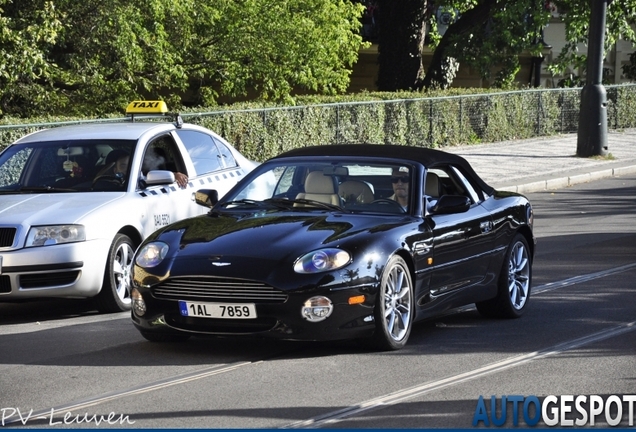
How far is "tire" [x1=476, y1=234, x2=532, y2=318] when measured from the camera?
32.0 feet

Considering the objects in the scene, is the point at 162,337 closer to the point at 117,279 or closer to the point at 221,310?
the point at 221,310

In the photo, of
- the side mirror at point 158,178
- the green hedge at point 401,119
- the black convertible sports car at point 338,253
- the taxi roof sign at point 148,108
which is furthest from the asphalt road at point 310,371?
the green hedge at point 401,119

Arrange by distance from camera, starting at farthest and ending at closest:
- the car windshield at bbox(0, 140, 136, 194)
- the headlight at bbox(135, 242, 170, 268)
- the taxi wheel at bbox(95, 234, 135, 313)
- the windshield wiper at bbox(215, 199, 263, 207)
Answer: the car windshield at bbox(0, 140, 136, 194) < the taxi wheel at bbox(95, 234, 135, 313) < the windshield wiper at bbox(215, 199, 263, 207) < the headlight at bbox(135, 242, 170, 268)

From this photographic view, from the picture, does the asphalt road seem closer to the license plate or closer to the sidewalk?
the license plate

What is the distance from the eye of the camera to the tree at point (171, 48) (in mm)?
25203

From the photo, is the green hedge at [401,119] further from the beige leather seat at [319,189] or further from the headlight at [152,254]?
the headlight at [152,254]

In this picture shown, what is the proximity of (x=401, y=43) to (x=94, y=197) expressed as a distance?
24726 mm

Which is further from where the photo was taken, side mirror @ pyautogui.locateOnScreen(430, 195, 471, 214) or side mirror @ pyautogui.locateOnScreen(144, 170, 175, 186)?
side mirror @ pyautogui.locateOnScreen(144, 170, 175, 186)

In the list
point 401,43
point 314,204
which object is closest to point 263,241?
point 314,204

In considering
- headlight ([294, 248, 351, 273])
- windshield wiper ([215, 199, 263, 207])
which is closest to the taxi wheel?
windshield wiper ([215, 199, 263, 207])

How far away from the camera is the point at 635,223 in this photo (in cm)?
1681

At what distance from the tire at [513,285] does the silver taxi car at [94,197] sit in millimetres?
2960

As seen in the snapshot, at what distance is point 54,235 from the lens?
9.96m

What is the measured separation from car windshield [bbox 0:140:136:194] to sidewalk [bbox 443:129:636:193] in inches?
444
